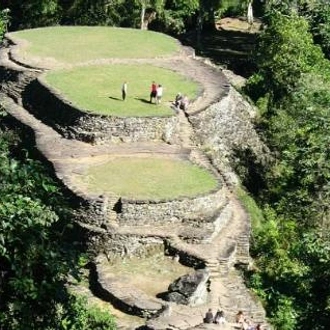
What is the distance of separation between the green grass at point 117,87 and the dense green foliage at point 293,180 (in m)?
4.40

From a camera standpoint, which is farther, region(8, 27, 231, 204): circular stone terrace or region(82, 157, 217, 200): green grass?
region(8, 27, 231, 204): circular stone terrace

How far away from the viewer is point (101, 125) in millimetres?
28984

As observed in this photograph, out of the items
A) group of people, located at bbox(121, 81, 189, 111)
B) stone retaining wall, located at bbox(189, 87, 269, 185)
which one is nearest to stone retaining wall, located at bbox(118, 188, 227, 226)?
stone retaining wall, located at bbox(189, 87, 269, 185)

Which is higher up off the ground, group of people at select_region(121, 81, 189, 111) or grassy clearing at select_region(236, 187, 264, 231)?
group of people at select_region(121, 81, 189, 111)

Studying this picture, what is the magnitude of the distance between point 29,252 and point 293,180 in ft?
64.8

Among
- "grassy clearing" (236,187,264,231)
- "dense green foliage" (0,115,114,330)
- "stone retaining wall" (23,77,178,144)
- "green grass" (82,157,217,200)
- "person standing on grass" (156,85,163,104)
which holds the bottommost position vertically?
"grassy clearing" (236,187,264,231)

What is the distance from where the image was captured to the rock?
21578 millimetres

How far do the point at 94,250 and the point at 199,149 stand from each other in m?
7.67

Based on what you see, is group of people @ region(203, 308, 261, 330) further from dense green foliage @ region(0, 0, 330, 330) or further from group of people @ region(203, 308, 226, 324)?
dense green foliage @ region(0, 0, 330, 330)

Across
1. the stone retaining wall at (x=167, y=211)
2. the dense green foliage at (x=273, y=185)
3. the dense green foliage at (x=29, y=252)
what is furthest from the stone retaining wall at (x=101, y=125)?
the dense green foliage at (x=29, y=252)

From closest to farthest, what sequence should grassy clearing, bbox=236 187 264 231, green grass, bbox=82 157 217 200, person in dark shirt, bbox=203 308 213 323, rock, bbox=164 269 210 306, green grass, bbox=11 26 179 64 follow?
person in dark shirt, bbox=203 308 213 323 → rock, bbox=164 269 210 306 → green grass, bbox=82 157 217 200 → grassy clearing, bbox=236 187 264 231 → green grass, bbox=11 26 179 64

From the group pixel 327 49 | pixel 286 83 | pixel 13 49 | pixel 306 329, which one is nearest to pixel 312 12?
pixel 327 49

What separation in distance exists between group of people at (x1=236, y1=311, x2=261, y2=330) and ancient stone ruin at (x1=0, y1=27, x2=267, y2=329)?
0.78 ft

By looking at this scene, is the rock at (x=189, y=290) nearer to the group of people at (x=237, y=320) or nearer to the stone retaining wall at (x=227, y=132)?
the group of people at (x=237, y=320)
